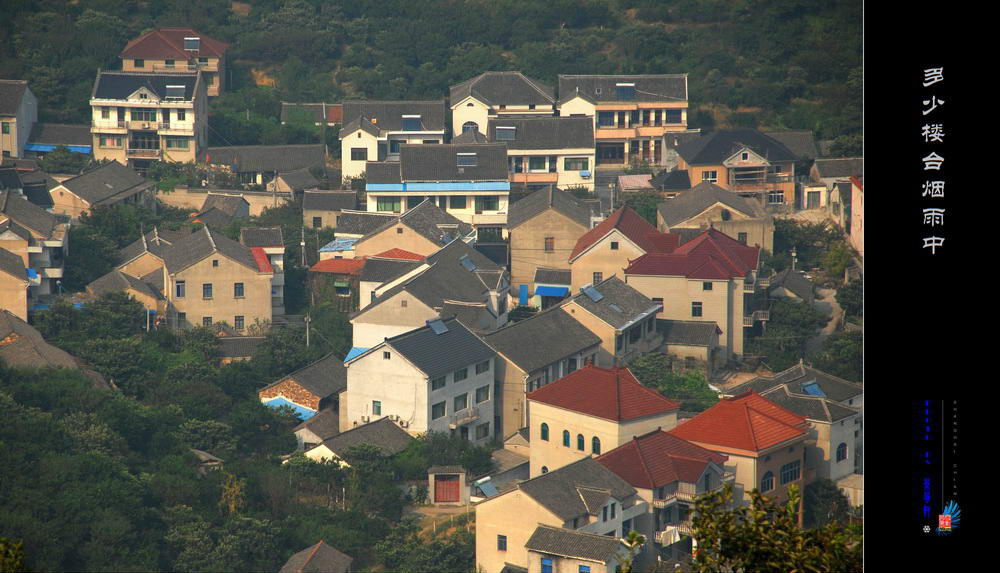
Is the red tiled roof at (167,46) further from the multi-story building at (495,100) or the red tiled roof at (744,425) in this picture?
the red tiled roof at (744,425)

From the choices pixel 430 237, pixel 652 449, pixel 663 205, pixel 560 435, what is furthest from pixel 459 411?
pixel 663 205

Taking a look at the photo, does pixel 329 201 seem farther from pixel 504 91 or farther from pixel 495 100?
pixel 504 91

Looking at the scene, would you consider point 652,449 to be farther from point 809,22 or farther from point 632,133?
point 809,22

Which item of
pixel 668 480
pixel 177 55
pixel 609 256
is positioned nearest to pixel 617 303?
pixel 609 256

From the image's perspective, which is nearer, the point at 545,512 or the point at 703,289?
the point at 545,512

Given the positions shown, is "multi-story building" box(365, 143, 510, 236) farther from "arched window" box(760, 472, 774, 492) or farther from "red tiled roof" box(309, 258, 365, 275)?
"arched window" box(760, 472, 774, 492)

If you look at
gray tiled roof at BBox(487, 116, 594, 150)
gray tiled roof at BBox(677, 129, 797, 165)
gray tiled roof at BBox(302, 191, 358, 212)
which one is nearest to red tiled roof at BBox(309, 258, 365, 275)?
gray tiled roof at BBox(302, 191, 358, 212)

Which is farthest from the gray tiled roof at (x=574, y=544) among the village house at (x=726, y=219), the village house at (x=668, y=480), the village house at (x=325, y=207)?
the village house at (x=325, y=207)
